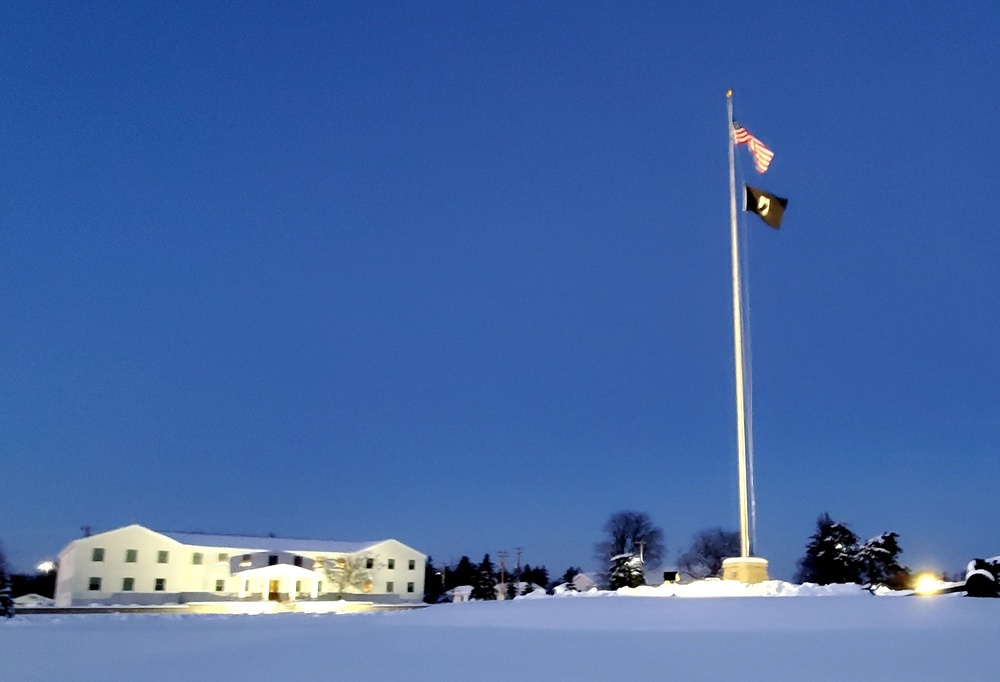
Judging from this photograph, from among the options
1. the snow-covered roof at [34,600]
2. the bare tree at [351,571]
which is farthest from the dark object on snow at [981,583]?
the snow-covered roof at [34,600]

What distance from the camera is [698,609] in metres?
18.3

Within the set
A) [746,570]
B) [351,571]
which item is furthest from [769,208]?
[351,571]

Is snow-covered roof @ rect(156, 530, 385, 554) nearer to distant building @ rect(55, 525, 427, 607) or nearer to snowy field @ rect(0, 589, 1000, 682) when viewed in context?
distant building @ rect(55, 525, 427, 607)

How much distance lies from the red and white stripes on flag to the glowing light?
42.5ft

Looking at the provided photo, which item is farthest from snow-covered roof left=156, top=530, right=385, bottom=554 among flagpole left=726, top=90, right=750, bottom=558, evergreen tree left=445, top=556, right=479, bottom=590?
flagpole left=726, top=90, right=750, bottom=558

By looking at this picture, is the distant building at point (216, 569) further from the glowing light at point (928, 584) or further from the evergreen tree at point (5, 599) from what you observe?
the glowing light at point (928, 584)

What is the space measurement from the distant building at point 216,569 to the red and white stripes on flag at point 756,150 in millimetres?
52734

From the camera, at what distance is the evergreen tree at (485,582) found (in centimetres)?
9275

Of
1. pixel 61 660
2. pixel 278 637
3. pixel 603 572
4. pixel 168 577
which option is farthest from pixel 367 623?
pixel 603 572

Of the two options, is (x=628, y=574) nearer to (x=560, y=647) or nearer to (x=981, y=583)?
(x=981, y=583)

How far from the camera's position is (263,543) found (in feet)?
258

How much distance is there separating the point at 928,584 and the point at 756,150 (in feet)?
45.7

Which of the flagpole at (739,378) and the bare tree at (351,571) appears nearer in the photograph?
the flagpole at (739,378)

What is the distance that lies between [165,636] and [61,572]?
64.0 meters
